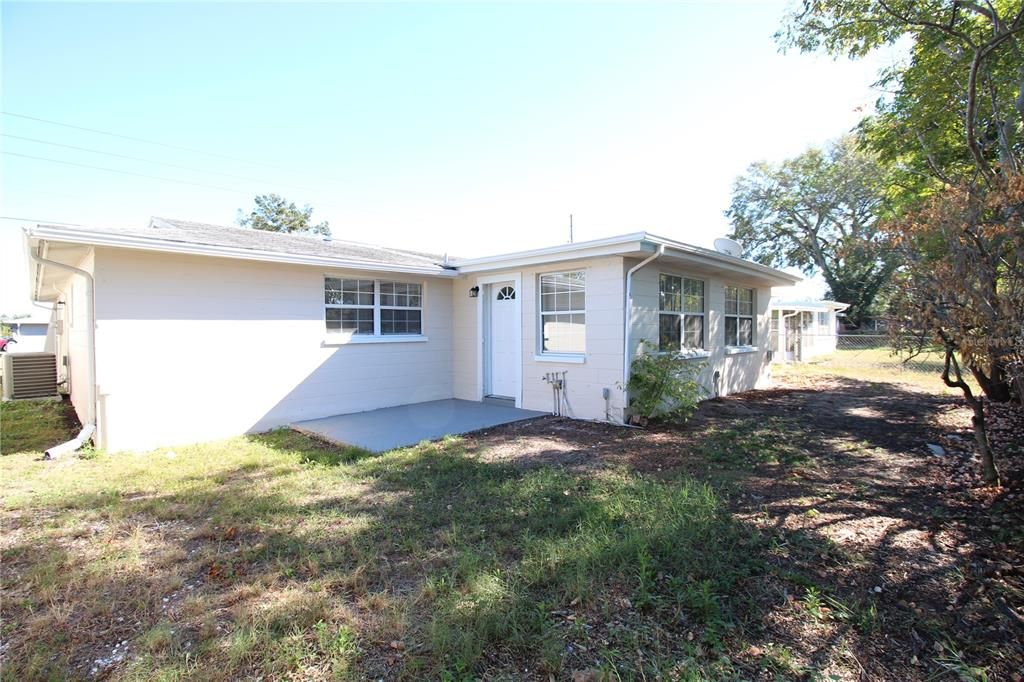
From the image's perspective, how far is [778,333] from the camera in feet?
67.5

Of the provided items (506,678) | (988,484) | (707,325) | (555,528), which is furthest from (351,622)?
(707,325)

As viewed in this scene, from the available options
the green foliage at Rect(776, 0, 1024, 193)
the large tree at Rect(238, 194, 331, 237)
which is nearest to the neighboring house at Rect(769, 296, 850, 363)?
the green foliage at Rect(776, 0, 1024, 193)

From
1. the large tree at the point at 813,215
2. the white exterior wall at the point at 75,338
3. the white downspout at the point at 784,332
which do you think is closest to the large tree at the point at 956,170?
the white exterior wall at the point at 75,338

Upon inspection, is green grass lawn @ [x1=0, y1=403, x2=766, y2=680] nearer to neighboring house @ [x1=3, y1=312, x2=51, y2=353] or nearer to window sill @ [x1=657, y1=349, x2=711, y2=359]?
window sill @ [x1=657, y1=349, x2=711, y2=359]

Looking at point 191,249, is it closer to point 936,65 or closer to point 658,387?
point 658,387

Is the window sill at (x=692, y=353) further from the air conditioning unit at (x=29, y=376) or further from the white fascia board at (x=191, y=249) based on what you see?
the air conditioning unit at (x=29, y=376)

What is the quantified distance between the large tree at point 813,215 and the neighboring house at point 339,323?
26926 mm

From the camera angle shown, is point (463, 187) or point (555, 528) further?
point (463, 187)

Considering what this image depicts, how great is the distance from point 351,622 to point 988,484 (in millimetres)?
5903

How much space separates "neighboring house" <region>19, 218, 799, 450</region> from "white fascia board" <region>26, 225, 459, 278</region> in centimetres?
2

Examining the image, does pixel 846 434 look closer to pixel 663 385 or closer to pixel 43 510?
pixel 663 385

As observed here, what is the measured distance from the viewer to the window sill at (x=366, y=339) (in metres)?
8.48

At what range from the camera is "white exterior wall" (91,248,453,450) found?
6.35 metres

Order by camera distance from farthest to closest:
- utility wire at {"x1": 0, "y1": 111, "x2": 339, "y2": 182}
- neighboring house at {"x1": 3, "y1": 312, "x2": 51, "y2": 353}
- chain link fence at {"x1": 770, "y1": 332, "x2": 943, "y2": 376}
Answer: neighboring house at {"x1": 3, "y1": 312, "x2": 51, "y2": 353}
chain link fence at {"x1": 770, "y1": 332, "x2": 943, "y2": 376}
utility wire at {"x1": 0, "y1": 111, "x2": 339, "y2": 182}
